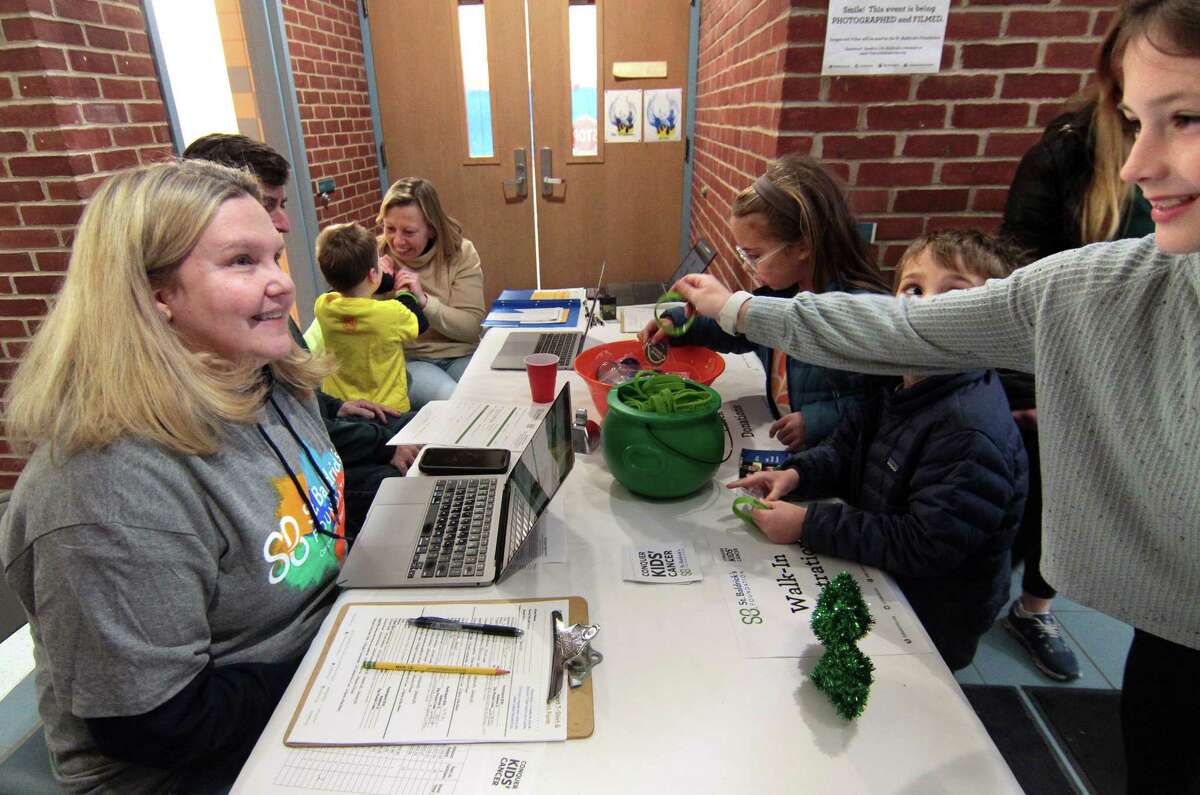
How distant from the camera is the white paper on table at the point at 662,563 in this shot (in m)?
1.07

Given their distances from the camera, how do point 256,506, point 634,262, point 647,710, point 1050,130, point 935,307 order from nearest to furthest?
point 647,710 → point 256,506 → point 935,307 → point 1050,130 → point 634,262

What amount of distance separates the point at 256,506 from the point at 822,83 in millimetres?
1782

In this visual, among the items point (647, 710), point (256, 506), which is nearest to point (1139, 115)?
point (647, 710)

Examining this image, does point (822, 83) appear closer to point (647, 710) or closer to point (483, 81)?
point (647, 710)

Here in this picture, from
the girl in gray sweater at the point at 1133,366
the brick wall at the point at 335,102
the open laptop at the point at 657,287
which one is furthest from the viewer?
the brick wall at the point at 335,102

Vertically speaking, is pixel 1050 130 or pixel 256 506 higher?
pixel 1050 130

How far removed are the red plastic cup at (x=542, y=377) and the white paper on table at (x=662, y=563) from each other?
669mm

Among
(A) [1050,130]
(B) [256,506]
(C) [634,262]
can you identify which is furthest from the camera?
(C) [634,262]

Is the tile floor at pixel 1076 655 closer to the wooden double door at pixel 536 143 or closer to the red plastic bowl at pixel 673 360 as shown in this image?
the red plastic bowl at pixel 673 360

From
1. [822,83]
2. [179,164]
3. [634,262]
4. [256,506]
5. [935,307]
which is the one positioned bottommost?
[634,262]

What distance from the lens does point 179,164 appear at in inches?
39.4

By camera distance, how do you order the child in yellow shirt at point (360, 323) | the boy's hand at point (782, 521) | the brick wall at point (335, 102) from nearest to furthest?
the boy's hand at point (782, 521) < the child in yellow shirt at point (360, 323) < the brick wall at point (335, 102)

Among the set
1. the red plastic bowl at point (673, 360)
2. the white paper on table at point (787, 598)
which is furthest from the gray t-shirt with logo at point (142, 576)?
the red plastic bowl at point (673, 360)

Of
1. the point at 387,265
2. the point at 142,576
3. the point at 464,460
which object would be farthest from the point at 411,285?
the point at 142,576
